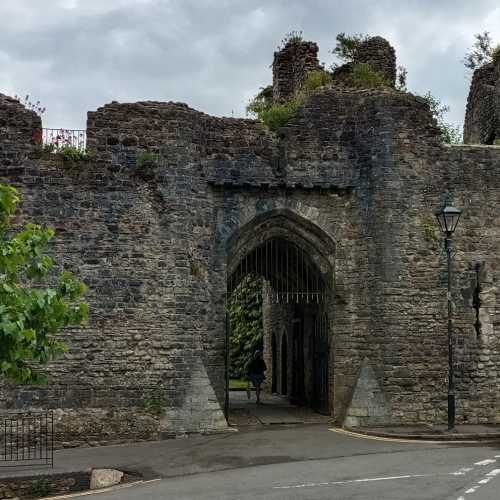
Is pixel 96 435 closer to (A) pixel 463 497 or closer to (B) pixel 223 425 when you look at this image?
(B) pixel 223 425

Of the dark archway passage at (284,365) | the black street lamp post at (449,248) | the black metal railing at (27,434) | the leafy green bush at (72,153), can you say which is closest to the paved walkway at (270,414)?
the dark archway passage at (284,365)

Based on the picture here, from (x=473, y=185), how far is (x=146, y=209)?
289 inches

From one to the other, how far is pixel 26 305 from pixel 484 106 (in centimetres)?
1581

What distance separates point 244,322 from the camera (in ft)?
114

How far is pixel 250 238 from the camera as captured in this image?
1748 centimetres

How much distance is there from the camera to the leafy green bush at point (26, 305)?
30.4ft

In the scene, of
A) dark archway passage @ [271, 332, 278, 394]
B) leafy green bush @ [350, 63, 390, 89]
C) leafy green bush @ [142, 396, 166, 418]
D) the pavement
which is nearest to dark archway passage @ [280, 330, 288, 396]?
dark archway passage @ [271, 332, 278, 394]

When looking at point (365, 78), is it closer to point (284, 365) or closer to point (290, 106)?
point (290, 106)

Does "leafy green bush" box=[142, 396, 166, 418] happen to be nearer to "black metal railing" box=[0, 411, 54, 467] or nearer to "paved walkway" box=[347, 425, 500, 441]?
"black metal railing" box=[0, 411, 54, 467]

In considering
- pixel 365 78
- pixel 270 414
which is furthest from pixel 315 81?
pixel 270 414

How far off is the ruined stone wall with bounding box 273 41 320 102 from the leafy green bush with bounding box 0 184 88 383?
12159mm

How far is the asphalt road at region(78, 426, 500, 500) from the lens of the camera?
9836 mm

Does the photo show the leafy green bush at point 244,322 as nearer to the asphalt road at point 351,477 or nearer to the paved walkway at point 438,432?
the paved walkway at point 438,432

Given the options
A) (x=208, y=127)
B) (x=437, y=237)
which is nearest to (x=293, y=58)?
(x=208, y=127)
